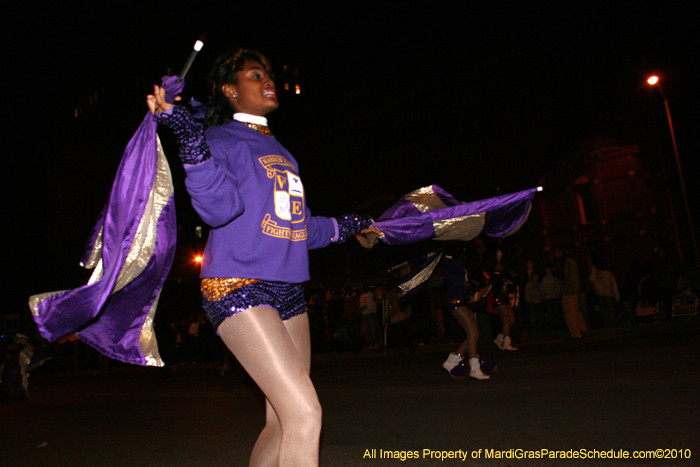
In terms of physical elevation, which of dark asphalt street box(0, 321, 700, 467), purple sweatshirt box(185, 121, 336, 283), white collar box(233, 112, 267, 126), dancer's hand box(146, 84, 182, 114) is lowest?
dark asphalt street box(0, 321, 700, 467)

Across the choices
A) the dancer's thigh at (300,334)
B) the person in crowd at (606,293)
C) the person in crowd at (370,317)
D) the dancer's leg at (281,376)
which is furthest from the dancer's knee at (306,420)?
the person in crowd at (370,317)

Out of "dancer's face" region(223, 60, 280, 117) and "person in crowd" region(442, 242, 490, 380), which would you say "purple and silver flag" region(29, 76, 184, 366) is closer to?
"dancer's face" region(223, 60, 280, 117)

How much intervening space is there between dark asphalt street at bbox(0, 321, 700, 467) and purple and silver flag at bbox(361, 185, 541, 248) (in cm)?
142

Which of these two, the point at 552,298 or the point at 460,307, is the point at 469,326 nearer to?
the point at 460,307

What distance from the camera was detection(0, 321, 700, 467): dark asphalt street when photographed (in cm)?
386

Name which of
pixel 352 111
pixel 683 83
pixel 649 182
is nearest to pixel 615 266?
pixel 649 182

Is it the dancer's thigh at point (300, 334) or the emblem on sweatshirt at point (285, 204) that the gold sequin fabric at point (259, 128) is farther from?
the dancer's thigh at point (300, 334)

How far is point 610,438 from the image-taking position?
3742 mm

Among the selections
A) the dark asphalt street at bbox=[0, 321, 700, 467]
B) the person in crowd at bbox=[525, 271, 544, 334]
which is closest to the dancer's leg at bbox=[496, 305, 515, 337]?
the dark asphalt street at bbox=[0, 321, 700, 467]

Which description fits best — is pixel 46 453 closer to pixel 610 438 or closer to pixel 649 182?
pixel 610 438

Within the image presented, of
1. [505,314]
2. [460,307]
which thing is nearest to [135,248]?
[460,307]

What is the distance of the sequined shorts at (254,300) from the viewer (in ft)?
7.66

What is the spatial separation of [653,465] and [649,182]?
28.6 m

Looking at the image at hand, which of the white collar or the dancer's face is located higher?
the dancer's face
